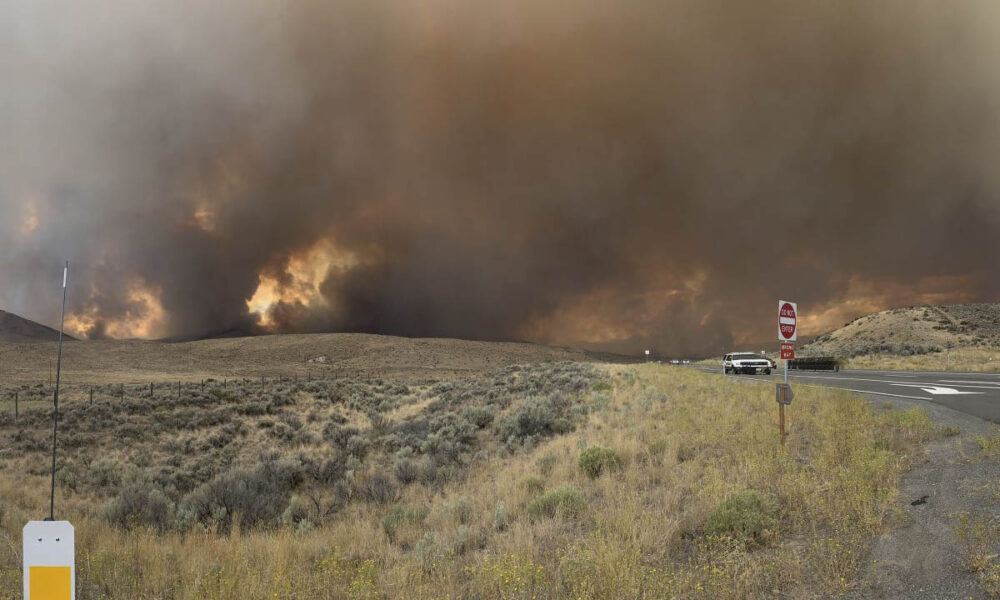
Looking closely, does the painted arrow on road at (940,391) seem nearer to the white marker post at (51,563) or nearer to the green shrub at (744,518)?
the green shrub at (744,518)

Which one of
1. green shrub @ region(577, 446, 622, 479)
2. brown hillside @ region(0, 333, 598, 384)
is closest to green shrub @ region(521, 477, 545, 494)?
green shrub @ region(577, 446, 622, 479)

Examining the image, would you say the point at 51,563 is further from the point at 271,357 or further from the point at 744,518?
the point at 271,357

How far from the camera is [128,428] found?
81.8 ft

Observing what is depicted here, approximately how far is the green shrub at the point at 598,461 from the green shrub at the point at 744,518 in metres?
3.82

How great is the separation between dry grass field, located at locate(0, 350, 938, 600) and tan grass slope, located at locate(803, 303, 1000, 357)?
5362 cm

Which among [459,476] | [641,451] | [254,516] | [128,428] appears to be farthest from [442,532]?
[128,428]

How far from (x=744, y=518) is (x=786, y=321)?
5746mm

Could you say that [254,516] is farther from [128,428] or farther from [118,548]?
[128,428]

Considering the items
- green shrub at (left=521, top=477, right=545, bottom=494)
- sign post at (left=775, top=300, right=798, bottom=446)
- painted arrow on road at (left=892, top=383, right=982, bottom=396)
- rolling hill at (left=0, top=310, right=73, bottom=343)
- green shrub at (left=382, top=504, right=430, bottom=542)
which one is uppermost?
rolling hill at (left=0, top=310, right=73, bottom=343)

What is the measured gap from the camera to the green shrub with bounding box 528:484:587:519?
848 centimetres

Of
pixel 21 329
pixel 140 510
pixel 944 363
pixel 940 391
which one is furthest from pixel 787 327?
pixel 21 329

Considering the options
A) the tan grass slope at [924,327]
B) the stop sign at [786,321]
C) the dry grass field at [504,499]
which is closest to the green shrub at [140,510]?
the dry grass field at [504,499]

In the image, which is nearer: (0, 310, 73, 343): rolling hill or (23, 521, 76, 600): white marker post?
(23, 521, 76, 600): white marker post

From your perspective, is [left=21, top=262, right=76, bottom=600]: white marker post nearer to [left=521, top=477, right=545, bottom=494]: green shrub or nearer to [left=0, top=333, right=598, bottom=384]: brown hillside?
[left=521, top=477, right=545, bottom=494]: green shrub
